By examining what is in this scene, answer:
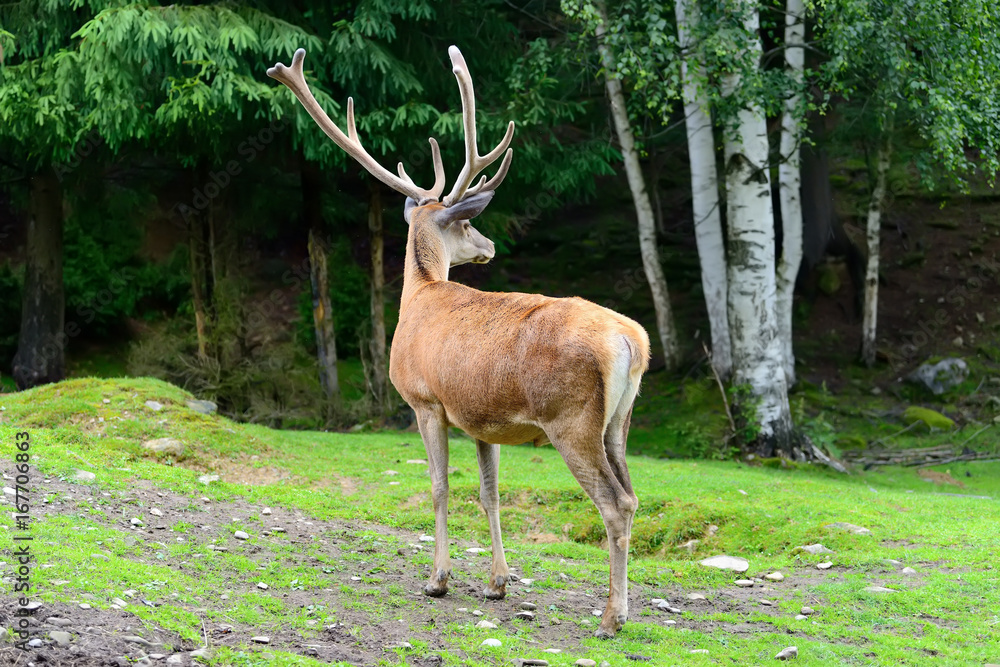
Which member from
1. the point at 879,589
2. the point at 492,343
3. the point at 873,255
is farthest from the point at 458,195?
the point at 873,255

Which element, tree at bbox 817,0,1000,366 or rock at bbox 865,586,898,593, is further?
tree at bbox 817,0,1000,366

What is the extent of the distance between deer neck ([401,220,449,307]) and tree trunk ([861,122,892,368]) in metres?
10.9

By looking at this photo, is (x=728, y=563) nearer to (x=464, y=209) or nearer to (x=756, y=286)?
(x=464, y=209)

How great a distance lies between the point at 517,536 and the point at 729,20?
6597mm

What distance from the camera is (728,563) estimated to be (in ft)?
25.0

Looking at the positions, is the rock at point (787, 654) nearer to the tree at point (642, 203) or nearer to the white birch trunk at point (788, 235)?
the tree at point (642, 203)

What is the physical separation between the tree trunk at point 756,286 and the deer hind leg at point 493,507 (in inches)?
272

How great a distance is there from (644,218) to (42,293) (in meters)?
9.11

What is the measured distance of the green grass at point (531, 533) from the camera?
5.70 m

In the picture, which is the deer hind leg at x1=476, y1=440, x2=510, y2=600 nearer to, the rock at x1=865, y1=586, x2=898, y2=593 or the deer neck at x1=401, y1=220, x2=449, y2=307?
the deer neck at x1=401, y1=220, x2=449, y2=307

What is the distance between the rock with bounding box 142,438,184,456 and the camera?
9.77 metres

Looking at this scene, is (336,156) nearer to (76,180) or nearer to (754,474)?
(76,180)

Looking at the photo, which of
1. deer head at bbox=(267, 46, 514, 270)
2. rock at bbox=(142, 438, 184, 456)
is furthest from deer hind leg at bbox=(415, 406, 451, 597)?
rock at bbox=(142, 438, 184, 456)

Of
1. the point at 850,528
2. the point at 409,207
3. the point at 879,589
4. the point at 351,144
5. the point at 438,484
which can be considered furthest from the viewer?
the point at 850,528
